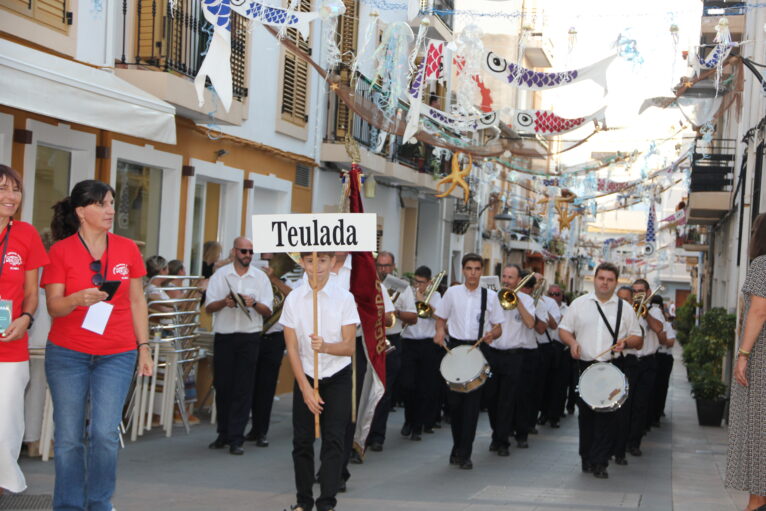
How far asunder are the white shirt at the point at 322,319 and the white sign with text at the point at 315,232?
0.30m

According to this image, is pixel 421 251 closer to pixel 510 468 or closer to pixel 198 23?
pixel 198 23

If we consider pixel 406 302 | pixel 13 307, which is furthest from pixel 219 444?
pixel 13 307

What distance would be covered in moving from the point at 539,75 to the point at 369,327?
4846 mm

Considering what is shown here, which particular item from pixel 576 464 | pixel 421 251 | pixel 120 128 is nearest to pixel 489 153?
pixel 576 464

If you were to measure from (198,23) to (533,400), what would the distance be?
22.9 ft

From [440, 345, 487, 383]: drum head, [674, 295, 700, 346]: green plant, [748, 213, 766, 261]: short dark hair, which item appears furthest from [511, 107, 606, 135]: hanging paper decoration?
[674, 295, 700, 346]: green plant

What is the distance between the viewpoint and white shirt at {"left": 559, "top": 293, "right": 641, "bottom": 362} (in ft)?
32.3

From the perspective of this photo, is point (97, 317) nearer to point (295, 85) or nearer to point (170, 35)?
point (170, 35)

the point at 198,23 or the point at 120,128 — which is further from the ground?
the point at 198,23

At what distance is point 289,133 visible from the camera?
18.6 meters

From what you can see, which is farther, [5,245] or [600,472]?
[600,472]

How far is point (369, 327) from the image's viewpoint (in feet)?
28.0

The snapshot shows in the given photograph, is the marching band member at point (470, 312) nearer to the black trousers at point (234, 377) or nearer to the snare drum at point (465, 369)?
the snare drum at point (465, 369)

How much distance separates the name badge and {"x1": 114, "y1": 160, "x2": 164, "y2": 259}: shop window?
297 inches
